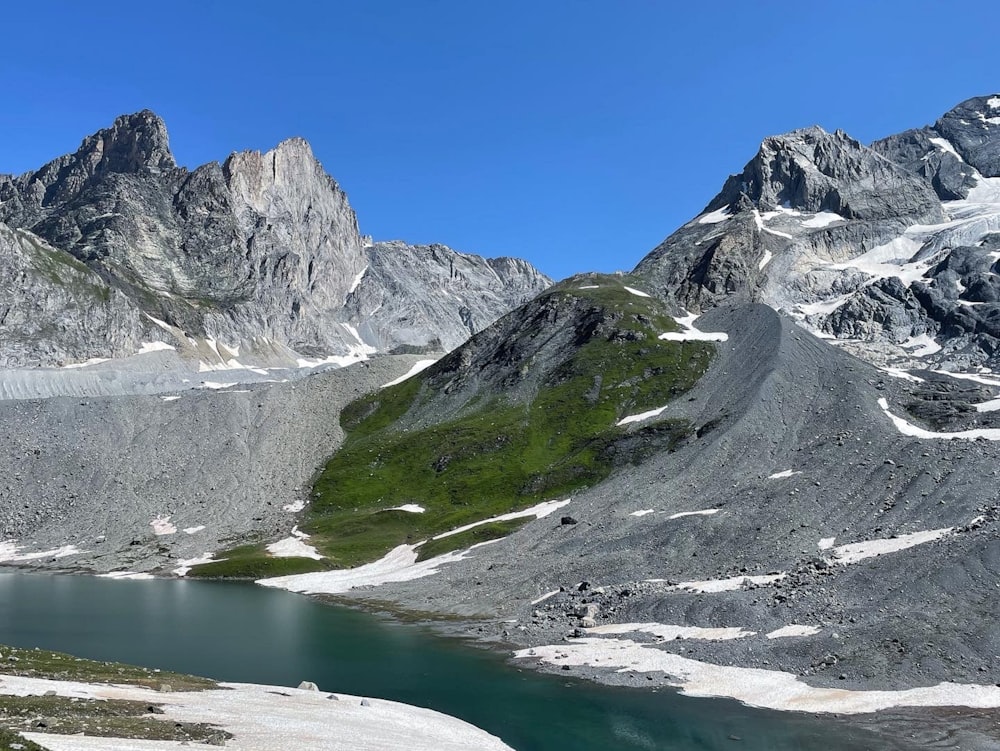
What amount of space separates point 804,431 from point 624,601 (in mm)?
55547

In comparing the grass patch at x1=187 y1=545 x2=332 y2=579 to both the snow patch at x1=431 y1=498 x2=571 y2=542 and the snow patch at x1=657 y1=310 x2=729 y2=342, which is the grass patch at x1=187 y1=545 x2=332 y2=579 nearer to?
the snow patch at x1=431 y1=498 x2=571 y2=542

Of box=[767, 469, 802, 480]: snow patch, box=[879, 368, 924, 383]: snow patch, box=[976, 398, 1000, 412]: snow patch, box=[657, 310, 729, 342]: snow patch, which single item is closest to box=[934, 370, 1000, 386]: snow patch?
box=[879, 368, 924, 383]: snow patch

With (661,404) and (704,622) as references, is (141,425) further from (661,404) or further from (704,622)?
(704,622)

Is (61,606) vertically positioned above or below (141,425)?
below

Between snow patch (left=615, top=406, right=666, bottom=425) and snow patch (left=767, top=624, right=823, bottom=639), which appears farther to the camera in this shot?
snow patch (left=615, top=406, right=666, bottom=425)

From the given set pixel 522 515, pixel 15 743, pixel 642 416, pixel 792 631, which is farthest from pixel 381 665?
pixel 642 416

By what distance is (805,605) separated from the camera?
220 ft

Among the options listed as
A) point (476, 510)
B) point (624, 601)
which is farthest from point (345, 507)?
point (624, 601)

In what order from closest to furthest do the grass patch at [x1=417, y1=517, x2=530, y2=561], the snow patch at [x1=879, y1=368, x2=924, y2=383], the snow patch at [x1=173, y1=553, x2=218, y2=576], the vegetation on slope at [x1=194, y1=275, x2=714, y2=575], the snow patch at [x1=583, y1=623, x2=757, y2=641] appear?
1. the snow patch at [x1=583, y1=623, x2=757, y2=641]
2. the grass patch at [x1=417, y1=517, x2=530, y2=561]
3. the snow patch at [x1=173, y1=553, x2=218, y2=576]
4. the vegetation on slope at [x1=194, y1=275, x2=714, y2=575]
5. the snow patch at [x1=879, y1=368, x2=924, y2=383]

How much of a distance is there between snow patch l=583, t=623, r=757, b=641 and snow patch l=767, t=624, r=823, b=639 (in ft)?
5.70

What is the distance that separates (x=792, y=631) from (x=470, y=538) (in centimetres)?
6117

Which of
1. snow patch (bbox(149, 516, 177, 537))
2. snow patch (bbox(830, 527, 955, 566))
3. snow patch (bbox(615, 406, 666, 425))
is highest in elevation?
snow patch (bbox(615, 406, 666, 425))

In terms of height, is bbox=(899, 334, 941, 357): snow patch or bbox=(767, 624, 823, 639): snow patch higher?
bbox=(899, 334, 941, 357): snow patch

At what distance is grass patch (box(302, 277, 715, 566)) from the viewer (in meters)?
136
